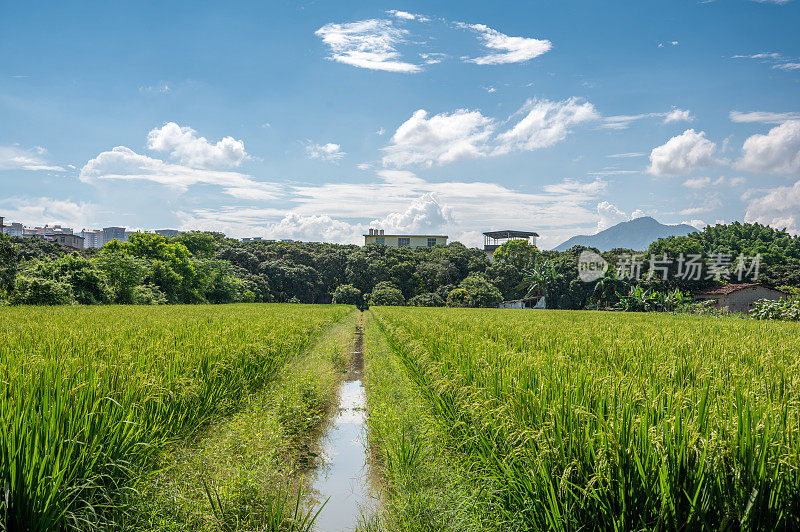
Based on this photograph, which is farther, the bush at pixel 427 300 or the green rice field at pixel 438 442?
the bush at pixel 427 300

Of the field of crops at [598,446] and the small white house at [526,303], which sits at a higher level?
the field of crops at [598,446]

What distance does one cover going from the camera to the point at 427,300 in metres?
48.5

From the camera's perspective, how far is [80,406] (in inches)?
122

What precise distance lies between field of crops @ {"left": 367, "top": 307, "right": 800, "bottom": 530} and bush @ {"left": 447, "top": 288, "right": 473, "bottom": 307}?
4030cm

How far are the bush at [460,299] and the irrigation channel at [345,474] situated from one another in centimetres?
3920

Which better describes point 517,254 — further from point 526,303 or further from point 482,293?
point 482,293

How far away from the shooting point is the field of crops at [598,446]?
6.93 ft

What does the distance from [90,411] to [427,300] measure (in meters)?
45.7

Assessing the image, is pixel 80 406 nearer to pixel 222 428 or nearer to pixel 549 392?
pixel 222 428

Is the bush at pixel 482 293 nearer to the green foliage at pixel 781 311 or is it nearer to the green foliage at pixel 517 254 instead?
the green foliage at pixel 517 254

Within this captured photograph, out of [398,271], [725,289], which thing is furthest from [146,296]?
[725,289]

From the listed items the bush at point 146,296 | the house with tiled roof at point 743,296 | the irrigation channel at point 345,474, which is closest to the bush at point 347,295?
the bush at point 146,296

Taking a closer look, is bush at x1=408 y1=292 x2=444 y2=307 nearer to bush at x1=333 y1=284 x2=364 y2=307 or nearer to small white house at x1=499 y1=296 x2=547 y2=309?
bush at x1=333 y1=284 x2=364 y2=307

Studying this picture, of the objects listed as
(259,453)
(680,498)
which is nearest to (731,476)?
(680,498)
